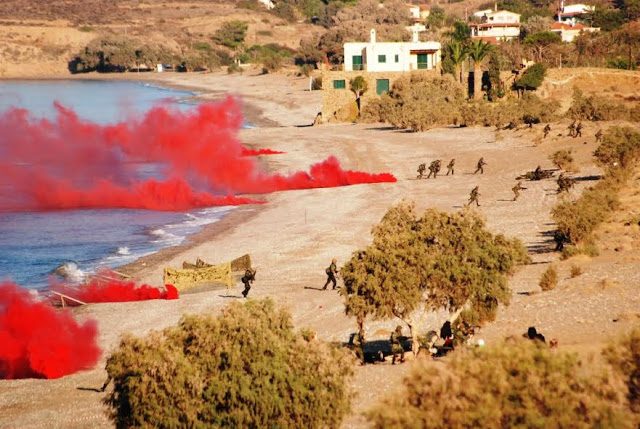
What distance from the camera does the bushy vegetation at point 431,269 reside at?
21734mm

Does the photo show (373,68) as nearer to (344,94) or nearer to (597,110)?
(344,94)

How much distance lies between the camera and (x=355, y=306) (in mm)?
21766

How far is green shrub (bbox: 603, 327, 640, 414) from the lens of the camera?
45.4 feet

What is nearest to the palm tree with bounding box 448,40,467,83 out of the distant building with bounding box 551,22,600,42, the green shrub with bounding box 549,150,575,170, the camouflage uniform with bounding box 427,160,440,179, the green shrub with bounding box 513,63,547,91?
the green shrub with bounding box 513,63,547,91

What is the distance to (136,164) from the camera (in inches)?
2862

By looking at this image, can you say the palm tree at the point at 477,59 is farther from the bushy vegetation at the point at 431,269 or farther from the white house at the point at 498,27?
the bushy vegetation at the point at 431,269

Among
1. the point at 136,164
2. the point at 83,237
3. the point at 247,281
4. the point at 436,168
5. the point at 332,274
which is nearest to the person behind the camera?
the point at 332,274

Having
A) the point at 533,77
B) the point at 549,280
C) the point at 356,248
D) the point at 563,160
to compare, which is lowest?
the point at 356,248

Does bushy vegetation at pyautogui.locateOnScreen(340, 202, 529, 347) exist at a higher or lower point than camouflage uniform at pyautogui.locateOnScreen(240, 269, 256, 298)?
higher

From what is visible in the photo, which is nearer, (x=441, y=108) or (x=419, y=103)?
(x=441, y=108)

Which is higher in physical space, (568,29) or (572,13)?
(572,13)

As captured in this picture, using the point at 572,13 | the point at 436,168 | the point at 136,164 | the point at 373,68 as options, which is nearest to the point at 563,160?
the point at 436,168

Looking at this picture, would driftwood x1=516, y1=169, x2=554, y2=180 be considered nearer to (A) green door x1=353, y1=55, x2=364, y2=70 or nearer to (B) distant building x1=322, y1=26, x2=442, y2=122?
(B) distant building x1=322, y1=26, x2=442, y2=122

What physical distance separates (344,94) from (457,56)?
10821 mm
